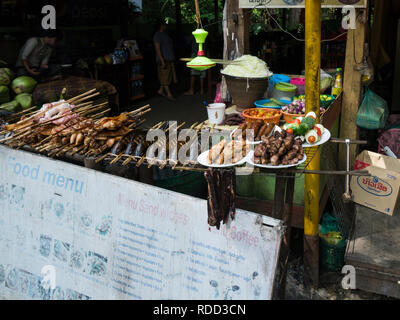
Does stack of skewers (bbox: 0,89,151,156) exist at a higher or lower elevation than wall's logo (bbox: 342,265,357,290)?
higher

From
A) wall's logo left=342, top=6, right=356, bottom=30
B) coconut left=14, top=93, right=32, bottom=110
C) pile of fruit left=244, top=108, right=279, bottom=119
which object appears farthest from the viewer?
A: coconut left=14, top=93, right=32, bottom=110

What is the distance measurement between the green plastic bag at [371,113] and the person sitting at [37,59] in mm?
6200

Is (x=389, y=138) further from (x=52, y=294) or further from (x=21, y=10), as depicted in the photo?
(x=21, y=10)

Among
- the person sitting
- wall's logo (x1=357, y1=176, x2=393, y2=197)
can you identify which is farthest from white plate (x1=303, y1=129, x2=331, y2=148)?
the person sitting

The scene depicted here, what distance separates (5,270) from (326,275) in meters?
3.66

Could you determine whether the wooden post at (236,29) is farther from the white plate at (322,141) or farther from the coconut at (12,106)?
the coconut at (12,106)

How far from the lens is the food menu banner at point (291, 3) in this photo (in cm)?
533

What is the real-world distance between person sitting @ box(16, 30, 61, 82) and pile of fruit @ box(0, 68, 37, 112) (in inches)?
23.2

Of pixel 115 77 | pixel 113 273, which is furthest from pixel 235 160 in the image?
pixel 115 77

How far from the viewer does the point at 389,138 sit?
6.55 metres

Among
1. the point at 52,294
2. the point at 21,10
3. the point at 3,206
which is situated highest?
the point at 21,10

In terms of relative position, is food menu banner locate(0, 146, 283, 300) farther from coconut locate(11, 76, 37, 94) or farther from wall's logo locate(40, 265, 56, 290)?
coconut locate(11, 76, 37, 94)

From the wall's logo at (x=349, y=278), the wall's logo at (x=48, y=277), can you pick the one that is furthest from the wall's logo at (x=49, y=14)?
the wall's logo at (x=349, y=278)

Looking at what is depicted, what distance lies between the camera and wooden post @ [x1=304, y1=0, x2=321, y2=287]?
4.14 m
